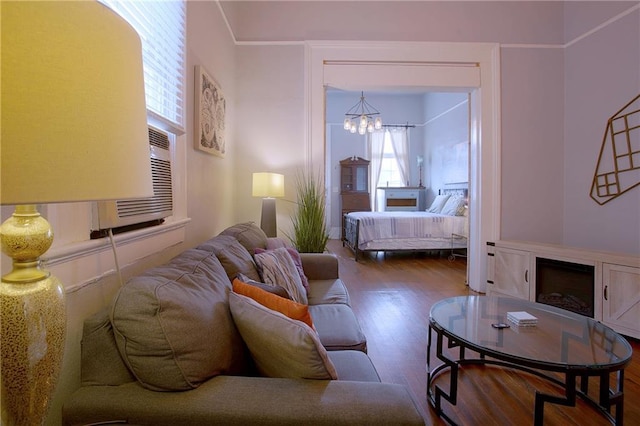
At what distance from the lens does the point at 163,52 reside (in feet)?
5.64

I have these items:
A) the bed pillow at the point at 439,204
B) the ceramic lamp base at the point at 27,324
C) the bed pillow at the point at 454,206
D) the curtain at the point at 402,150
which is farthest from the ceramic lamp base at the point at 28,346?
the curtain at the point at 402,150

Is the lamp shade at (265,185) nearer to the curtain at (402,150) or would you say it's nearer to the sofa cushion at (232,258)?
the sofa cushion at (232,258)

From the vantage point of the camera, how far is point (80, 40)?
477 millimetres

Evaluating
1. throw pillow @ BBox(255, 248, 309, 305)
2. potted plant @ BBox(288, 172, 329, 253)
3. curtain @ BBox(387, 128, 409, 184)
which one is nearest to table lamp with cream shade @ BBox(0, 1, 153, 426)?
throw pillow @ BBox(255, 248, 309, 305)

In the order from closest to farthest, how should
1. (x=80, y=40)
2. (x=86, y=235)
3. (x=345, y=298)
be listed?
(x=80, y=40) < (x=86, y=235) < (x=345, y=298)

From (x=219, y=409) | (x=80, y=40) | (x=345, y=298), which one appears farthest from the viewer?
(x=345, y=298)

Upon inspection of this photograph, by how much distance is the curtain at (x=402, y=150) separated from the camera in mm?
8008

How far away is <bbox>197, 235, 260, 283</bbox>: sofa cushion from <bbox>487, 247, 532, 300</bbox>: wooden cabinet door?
277 centimetres

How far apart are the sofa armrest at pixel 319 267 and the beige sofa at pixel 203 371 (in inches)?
59.3

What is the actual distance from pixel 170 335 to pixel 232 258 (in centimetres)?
79

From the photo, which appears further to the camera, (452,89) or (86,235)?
(452,89)

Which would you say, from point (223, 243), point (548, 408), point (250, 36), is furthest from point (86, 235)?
point (250, 36)

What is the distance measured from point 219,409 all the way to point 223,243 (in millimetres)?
1079

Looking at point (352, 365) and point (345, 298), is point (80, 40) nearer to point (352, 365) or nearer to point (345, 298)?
point (352, 365)
